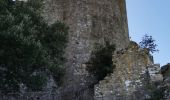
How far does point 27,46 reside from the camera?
562 inches

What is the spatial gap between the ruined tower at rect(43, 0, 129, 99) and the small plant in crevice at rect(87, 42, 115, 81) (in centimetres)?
69

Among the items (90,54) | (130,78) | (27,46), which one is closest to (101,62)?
(90,54)

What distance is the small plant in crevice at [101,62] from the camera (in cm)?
1910

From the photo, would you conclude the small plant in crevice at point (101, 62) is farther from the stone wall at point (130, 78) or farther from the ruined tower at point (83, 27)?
the stone wall at point (130, 78)

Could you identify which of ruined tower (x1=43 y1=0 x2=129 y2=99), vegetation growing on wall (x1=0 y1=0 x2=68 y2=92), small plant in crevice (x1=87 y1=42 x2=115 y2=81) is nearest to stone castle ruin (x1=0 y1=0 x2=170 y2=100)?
ruined tower (x1=43 y1=0 x2=129 y2=99)

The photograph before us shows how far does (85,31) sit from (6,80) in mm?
8116

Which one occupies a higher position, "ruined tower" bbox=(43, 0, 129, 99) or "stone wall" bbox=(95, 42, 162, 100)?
"ruined tower" bbox=(43, 0, 129, 99)

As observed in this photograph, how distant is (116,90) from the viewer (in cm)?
1616

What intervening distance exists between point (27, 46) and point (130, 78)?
4.48m

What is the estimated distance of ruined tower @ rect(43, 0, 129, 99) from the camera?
21219 mm

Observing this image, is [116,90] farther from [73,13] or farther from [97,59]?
[73,13]

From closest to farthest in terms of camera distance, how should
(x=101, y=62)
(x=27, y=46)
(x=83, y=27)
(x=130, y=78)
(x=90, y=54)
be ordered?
(x=27, y=46)
(x=130, y=78)
(x=101, y=62)
(x=90, y=54)
(x=83, y=27)

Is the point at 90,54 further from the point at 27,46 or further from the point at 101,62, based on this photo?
the point at 27,46

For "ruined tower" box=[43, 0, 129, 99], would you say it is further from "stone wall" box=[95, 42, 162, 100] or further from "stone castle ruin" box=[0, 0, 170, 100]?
"stone wall" box=[95, 42, 162, 100]
